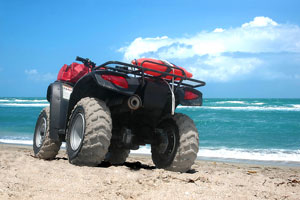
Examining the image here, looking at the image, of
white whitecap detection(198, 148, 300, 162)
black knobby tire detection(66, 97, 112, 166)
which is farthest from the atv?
white whitecap detection(198, 148, 300, 162)

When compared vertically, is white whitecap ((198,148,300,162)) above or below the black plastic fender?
below

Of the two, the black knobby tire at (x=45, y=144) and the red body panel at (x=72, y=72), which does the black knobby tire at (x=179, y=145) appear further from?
the black knobby tire at (x=45, y=144)

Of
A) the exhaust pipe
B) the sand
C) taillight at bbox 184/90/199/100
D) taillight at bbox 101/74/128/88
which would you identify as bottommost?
the sand

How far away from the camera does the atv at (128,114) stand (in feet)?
11.7

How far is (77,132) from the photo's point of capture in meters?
4.00

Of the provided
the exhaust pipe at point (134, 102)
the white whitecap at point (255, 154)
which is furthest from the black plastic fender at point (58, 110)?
the white whitecap at point (255, 154)

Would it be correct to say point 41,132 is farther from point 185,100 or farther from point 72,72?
point 185,100

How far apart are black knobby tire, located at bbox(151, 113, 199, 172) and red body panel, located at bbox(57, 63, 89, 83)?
4.98ft

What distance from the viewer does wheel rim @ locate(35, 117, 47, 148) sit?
5111mm

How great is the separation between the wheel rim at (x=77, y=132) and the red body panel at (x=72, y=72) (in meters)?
1.09

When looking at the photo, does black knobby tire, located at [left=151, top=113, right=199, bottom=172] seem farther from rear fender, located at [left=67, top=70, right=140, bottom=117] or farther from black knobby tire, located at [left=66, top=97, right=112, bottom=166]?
black knobby tire, located at [left=66, top=97, right=112, bottom=166]

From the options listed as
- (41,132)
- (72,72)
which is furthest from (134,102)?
(41,132)

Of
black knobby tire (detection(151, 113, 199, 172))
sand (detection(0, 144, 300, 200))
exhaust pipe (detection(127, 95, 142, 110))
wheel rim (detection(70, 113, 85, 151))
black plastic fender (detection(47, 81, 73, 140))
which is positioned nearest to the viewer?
sand (detection(0, 144, 300, 200))

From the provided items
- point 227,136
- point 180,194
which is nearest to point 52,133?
point 180,194
